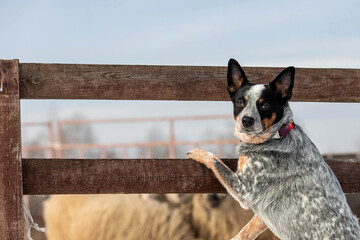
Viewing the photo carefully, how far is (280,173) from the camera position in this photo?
3066 mm

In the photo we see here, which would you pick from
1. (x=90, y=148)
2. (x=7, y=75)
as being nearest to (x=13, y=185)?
(x=7, y=75)

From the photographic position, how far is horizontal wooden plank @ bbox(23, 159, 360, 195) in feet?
11.0

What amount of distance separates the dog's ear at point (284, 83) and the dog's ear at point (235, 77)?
184 mm

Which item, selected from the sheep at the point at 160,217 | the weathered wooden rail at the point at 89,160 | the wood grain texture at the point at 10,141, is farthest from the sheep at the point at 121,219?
the wood grain texture at the point at 10,141

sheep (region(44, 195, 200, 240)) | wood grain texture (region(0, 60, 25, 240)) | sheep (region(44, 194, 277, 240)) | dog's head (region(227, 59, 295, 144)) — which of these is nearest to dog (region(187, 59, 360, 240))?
dog's head (region(227, 59, 295, 144))

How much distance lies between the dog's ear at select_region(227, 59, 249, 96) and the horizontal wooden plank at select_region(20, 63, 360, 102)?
30cm

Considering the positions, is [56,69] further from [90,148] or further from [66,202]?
[90,148]

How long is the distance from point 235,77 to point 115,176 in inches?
38.5

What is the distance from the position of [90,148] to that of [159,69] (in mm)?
6067

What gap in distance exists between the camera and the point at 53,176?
11.1ft

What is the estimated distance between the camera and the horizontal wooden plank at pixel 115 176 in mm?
3359

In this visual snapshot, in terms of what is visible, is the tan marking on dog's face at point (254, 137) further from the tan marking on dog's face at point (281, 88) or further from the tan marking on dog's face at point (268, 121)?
the tan marking on dog's face at point (281, 88)

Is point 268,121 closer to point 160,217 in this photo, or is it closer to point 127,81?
A: point 127,81

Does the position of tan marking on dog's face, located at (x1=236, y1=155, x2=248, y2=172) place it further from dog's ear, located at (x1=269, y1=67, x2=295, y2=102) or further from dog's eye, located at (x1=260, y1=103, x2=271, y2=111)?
dog's ear, located at (x1=269, y1=67, x2=295, y2=102)
